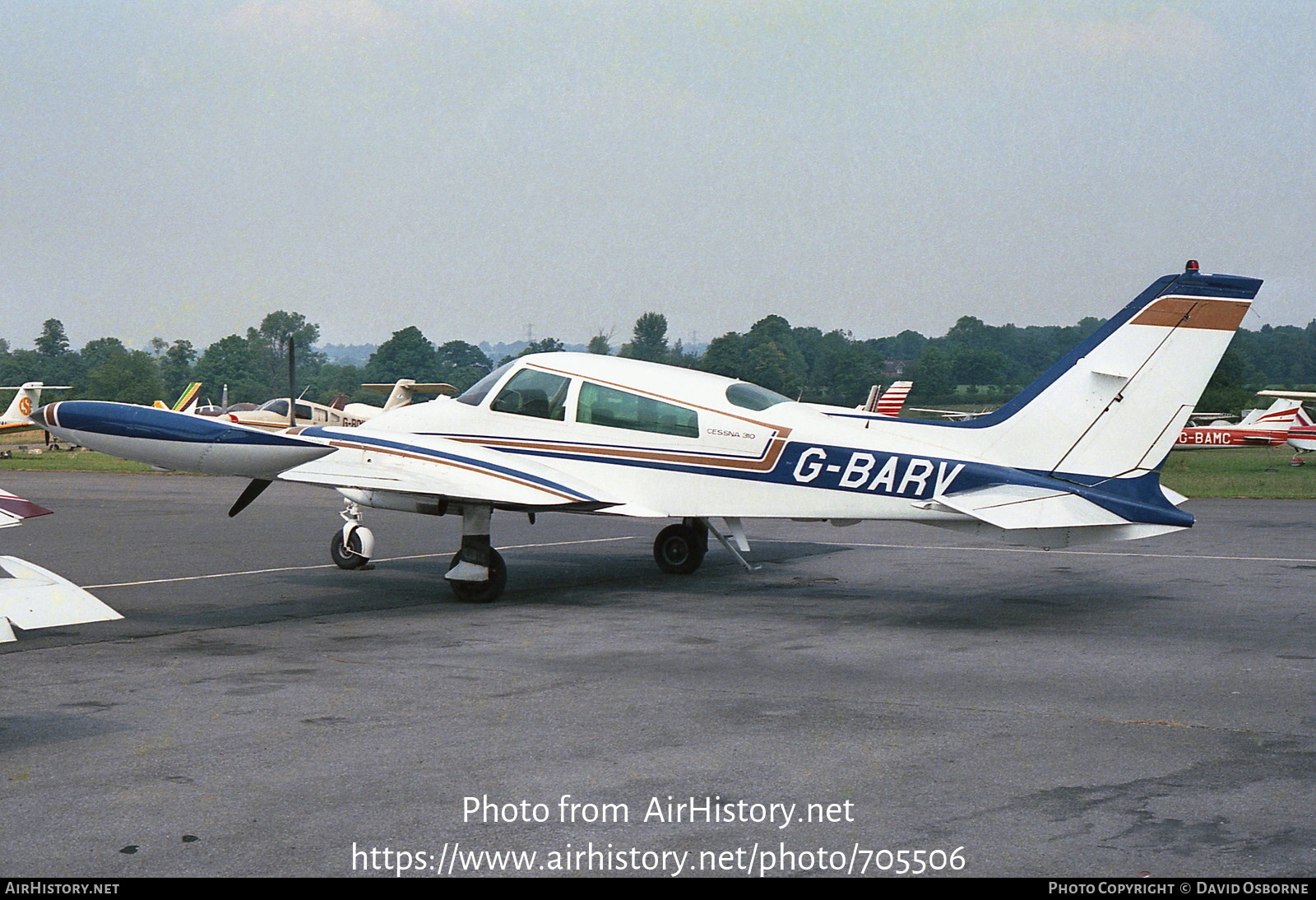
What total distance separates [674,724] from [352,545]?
29.0ft

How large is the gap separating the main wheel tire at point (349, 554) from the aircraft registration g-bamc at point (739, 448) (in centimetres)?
152

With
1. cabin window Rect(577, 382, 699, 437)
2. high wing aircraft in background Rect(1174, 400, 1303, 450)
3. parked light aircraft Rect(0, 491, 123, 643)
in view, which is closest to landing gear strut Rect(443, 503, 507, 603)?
cabin window Rect(577, 382, 699, 437)

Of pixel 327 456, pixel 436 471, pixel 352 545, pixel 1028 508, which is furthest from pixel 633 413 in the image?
pixel 352 545

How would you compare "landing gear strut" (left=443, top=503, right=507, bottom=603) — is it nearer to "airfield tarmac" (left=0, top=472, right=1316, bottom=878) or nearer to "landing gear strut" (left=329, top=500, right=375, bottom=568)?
"airfield tarmac" (left=0, top=472, right=1316, bottom=878)

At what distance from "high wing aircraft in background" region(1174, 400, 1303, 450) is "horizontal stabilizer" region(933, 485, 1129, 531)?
38153 mm

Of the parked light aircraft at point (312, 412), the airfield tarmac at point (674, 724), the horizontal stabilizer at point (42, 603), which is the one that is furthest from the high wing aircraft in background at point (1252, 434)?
the horizontal stabilizer at point (42, 603)

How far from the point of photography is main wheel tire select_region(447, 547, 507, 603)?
12.7m

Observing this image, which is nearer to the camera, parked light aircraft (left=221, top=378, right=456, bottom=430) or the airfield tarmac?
the airfield tarmac

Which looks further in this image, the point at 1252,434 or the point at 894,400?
the point at 1252,434

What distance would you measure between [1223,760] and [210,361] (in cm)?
13581

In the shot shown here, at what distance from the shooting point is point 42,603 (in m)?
6.43

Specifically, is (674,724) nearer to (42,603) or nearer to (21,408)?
(42,603)

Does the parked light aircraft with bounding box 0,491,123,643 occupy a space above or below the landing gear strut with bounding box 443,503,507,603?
above

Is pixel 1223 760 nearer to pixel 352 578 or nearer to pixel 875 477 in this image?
pixel 875 477
